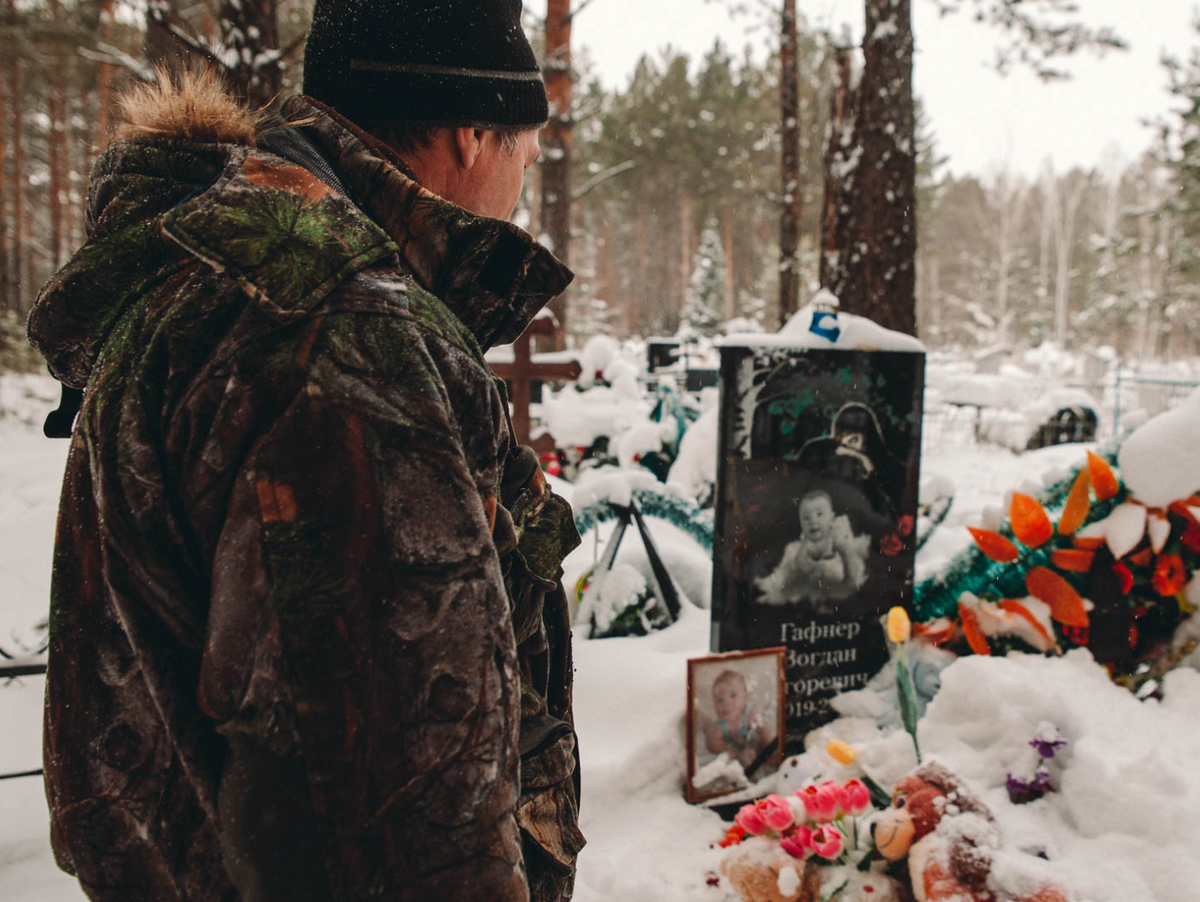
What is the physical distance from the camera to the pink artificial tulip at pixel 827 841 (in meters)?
2.28

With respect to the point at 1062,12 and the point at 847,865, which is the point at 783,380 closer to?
the point at 847,865

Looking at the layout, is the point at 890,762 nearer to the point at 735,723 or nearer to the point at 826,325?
the point at 735,723

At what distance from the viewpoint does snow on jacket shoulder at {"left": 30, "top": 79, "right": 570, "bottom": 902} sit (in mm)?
666

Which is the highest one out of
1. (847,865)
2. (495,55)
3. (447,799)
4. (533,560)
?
(495,55)

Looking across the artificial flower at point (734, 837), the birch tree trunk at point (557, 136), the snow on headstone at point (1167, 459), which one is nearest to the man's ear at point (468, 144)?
the artificial flower at point (734, 837)

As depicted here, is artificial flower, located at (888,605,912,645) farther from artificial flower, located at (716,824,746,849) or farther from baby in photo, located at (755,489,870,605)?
artificial flower, located at (716,824,746,849)

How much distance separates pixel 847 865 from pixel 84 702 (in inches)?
90.9

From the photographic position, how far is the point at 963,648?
3438 millimetres

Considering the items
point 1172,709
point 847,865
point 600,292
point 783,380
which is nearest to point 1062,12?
point 783,380

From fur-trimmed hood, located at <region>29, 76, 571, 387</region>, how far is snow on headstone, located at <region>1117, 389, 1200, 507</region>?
323 cm

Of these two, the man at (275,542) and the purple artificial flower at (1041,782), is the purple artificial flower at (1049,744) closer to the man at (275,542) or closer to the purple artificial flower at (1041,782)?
the purple artificial flower at (1041,782)

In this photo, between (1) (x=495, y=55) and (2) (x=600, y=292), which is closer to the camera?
(1) (x=495, y=55)

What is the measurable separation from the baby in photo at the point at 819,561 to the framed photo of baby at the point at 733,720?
29 centimetres

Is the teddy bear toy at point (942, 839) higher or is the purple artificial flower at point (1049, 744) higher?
the purple artificial flower at point (1049, 744)
